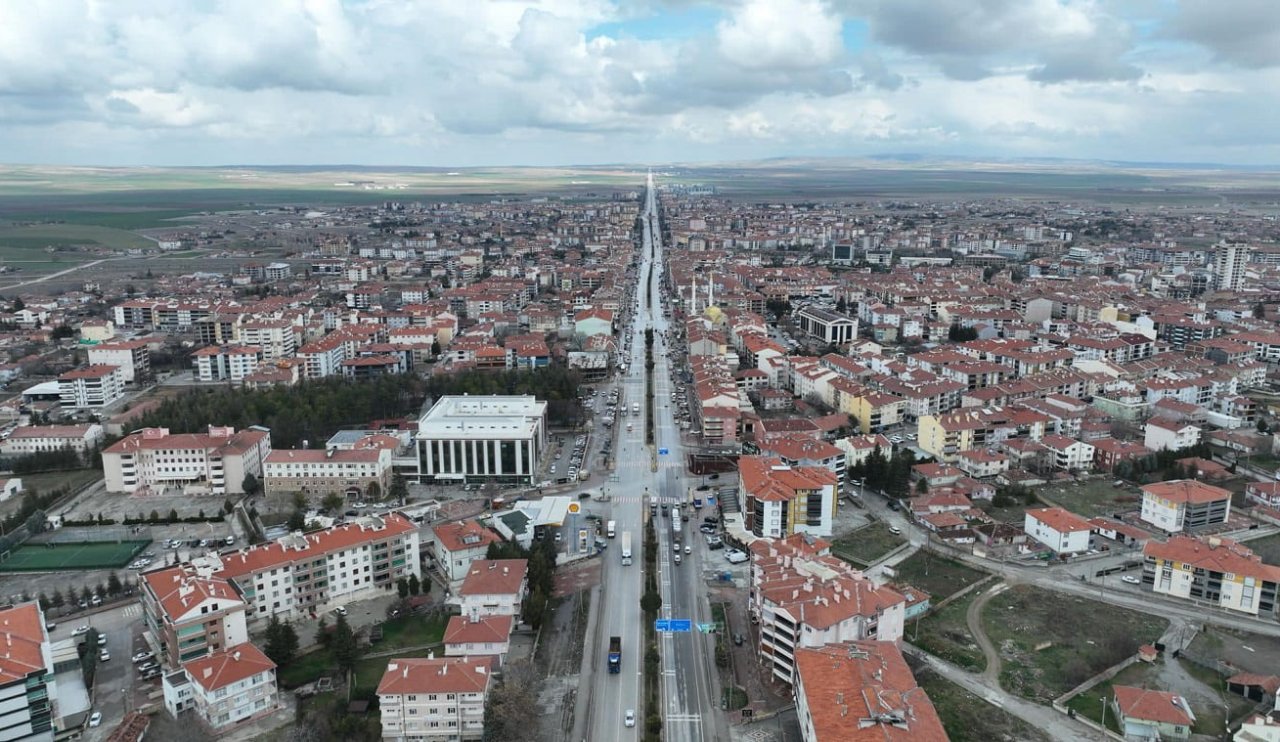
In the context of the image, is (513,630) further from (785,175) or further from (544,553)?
(785,175)

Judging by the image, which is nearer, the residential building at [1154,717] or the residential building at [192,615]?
the residential building at [1154,717]

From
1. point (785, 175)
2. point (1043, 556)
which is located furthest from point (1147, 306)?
point (785, 175)

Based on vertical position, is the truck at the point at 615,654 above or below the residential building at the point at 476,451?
below

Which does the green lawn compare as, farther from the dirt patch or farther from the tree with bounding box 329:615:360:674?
the dirt patch

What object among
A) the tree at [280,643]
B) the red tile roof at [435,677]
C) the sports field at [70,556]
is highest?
the red tile roof at [435,677]

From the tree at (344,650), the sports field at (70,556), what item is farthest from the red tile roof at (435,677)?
the sports field at (70,556)

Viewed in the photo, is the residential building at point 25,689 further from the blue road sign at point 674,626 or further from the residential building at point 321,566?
the blue road sign at point 674,626
